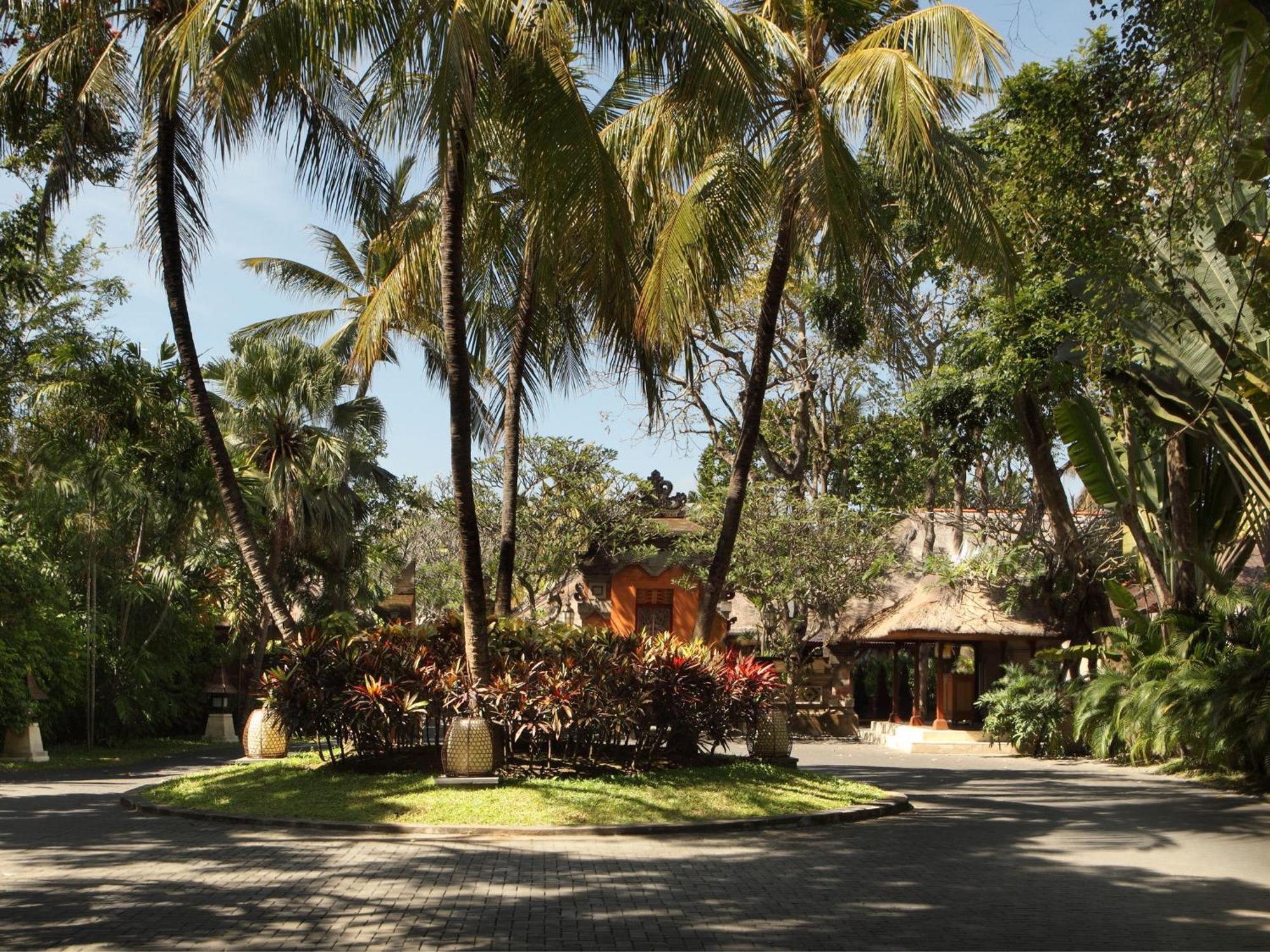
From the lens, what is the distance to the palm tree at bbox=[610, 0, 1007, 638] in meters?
12.7

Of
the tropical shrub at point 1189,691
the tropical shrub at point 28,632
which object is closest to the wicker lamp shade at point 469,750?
the tropical shrub at point 1189,691

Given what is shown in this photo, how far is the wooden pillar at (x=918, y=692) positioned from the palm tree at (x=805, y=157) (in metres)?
15.4

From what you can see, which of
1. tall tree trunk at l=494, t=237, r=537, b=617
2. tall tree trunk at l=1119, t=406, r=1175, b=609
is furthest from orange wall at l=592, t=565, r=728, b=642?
tall tree trunk at l=494, t=237, r=537, b=617

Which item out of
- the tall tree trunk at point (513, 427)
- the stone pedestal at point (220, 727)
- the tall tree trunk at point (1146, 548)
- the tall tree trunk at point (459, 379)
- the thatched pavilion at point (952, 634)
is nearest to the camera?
the tall tree trunk at point (459, 379)

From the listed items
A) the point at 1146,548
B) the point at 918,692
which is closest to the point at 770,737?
the point at 1146,548

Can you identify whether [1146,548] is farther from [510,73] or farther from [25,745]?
[25,745]

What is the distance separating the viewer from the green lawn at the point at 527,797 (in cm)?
1199

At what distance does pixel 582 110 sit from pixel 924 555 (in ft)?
80.1

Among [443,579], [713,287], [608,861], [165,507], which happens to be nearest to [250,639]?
[165,507]

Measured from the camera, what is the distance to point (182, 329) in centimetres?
1446

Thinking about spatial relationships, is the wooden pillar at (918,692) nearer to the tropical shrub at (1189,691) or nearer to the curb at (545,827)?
the tropical shrub at (1189,691)

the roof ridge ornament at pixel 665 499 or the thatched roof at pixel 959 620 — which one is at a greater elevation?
the roof ridge ornament at pixel 665 499

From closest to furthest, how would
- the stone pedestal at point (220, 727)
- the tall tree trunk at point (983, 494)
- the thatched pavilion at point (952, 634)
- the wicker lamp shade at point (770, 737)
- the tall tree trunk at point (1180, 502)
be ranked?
1. the wicker lamp shade at point (770, 737)
2. the tall tree trunk at point (1180, 502)
3. the tall tree trunk at point (983, 494)
4. the thatched pavilion at point (952, 634)
5. the stone pedestal at point (220, 727)

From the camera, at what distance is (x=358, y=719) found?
13.9 meters
